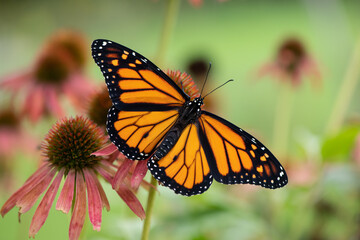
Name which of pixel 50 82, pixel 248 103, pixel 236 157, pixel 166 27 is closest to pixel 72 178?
pixel 236 157

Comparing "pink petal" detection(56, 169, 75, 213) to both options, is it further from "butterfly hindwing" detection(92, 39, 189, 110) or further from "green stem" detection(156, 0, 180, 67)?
"green stem" detection(156, 0, 180, 67)

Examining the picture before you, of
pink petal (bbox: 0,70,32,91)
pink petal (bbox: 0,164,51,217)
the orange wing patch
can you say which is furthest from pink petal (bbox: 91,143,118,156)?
pink petal (bbox: 0,70,32,91)

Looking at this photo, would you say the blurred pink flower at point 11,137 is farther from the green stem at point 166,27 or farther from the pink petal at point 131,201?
the pink petal at point 131,201

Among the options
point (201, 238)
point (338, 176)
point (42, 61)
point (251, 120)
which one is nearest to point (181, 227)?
point (201, 238)

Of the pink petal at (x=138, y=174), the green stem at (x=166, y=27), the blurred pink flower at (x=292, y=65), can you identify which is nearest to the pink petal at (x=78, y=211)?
the pink petal at (x=138, y=174)

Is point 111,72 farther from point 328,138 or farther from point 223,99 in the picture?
point 223,99
